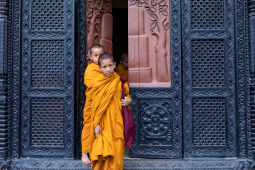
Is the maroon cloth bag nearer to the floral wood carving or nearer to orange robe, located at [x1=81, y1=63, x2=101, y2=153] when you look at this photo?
orange robe, located at [x1=81, y1=63, x2=101, y2=153]

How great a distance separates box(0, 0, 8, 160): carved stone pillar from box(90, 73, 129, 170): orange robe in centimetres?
149

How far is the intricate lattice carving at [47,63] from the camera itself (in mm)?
3355

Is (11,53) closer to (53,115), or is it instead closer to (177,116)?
(53,115)

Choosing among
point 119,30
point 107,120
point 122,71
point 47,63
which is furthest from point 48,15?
point 119,30

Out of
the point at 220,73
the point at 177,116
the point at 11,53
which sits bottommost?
the point at 177,116

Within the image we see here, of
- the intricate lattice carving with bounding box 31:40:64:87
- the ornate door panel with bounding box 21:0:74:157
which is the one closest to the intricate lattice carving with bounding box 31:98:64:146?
the ornate door panel with bounding box 21:0:74:157

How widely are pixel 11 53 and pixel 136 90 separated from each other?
1.83 m

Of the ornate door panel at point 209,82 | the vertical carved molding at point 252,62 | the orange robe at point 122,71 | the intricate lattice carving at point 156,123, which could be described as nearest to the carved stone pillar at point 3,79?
the intricate lattice carving at point 156,123

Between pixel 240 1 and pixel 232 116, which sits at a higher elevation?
pixel 240 1

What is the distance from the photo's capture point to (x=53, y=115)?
335 centimetres

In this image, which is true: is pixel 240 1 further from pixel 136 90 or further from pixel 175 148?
pixel 175 148

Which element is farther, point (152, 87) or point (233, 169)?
point (152, 87)

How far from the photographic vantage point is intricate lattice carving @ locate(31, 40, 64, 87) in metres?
3.36

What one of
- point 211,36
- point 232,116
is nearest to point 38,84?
point 211,36
